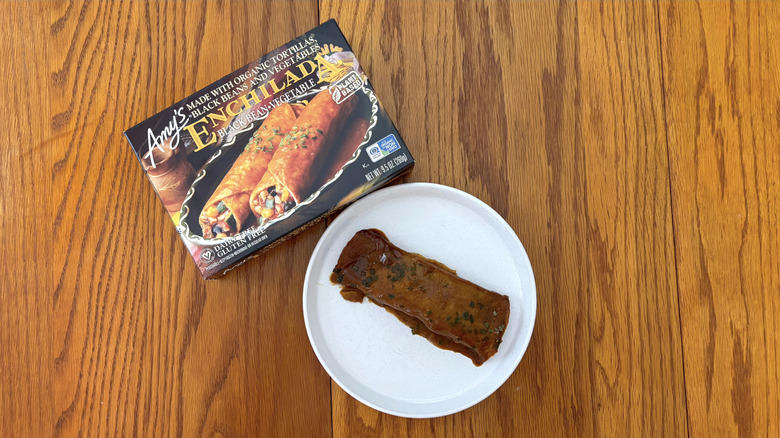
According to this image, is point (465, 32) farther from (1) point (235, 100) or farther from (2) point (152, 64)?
(2) point (152, 64)

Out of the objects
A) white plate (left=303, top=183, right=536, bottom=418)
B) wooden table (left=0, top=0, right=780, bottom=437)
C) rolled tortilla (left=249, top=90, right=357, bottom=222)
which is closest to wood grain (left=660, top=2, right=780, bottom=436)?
wooden table (left=0, top=0, right=780, bottom=437)

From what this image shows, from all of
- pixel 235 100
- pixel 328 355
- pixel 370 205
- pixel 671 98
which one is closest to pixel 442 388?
pixel 328 355

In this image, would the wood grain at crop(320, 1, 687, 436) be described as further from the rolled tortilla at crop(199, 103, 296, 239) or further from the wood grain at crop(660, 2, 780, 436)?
the rolled tortilla at crop(199, 103, 296, 239)

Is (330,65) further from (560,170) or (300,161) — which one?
(560,170)

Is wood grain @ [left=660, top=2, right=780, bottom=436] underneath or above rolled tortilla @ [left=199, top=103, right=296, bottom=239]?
underneath

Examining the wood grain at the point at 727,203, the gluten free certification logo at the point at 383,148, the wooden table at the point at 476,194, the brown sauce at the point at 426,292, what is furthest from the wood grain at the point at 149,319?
the wood grain at the point at 727,203
